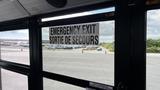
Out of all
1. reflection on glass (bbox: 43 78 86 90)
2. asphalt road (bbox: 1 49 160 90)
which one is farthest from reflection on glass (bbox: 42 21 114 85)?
reflection on glass (bbox: 43 78 86 90)

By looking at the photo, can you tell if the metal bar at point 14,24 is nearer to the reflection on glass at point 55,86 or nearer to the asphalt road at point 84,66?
the asphalt road at point 84,66

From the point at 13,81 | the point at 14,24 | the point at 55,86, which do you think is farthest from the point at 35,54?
the point at 13,81

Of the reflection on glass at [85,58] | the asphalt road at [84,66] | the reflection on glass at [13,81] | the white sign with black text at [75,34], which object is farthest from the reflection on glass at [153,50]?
the reflection on glass at [13,81]

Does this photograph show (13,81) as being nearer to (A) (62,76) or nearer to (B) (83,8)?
(A) (62,76)

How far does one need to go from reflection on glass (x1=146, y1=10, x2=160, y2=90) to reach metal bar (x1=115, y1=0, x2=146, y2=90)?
0.04m

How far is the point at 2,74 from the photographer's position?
4.45m

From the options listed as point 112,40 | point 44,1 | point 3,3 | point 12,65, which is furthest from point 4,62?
point 112,40

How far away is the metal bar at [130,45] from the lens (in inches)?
77.5

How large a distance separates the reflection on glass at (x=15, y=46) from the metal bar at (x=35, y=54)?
0.77ft

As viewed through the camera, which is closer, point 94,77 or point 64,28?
point 94,77

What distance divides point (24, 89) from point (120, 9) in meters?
2.44

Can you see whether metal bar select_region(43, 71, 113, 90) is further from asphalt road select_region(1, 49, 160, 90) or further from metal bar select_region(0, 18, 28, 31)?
metal bar select_region(0, 18, 28, 31)

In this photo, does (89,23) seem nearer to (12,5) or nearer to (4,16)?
(12,5)

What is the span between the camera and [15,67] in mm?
A: 3771
